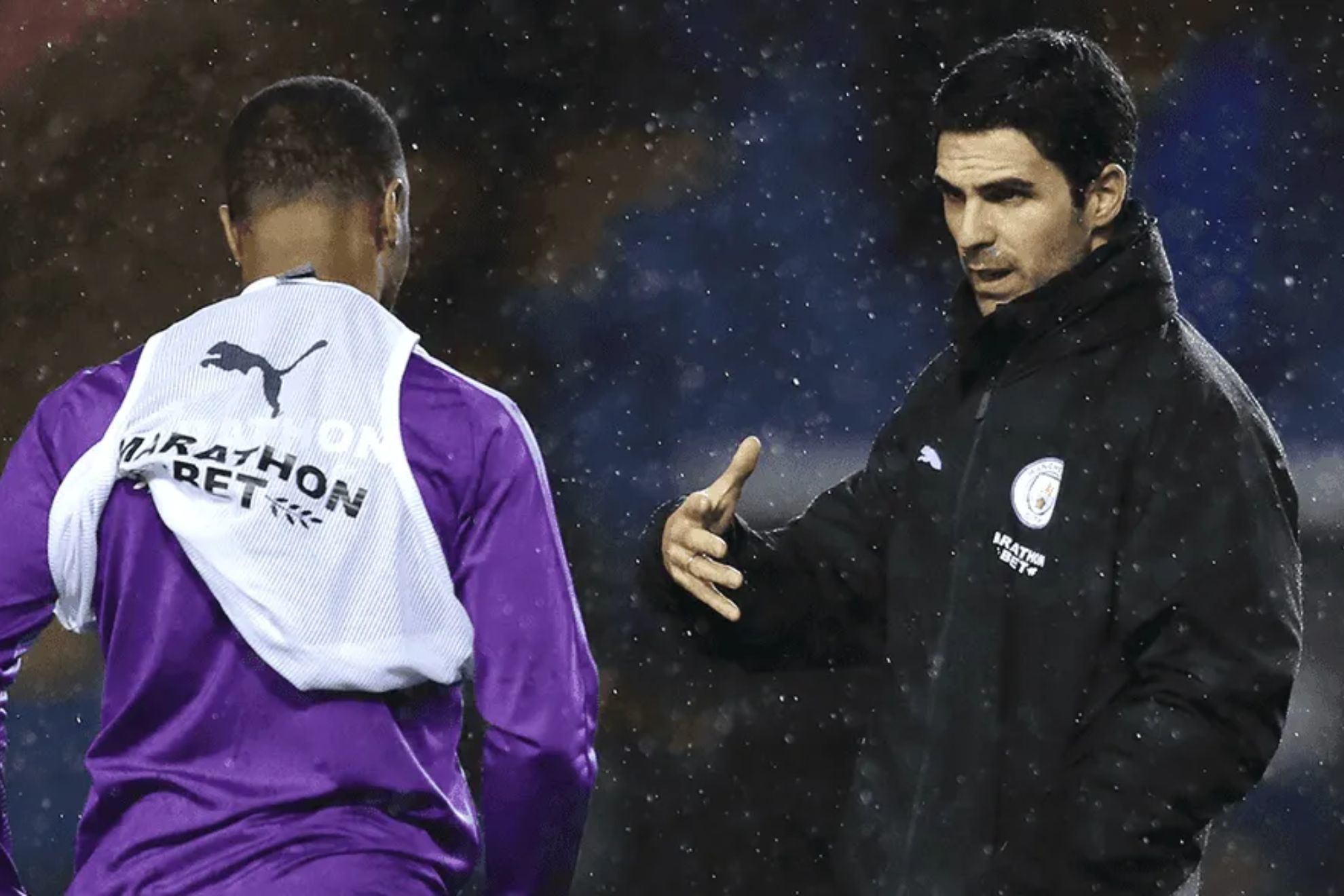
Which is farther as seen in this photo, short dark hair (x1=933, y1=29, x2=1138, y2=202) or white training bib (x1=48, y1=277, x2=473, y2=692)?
short dark hair (x1=933, y1=29, x2=1138, y2=202)

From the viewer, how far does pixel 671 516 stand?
255 centimetres

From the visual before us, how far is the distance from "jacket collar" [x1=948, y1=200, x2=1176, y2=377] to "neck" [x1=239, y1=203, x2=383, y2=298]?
89 cm

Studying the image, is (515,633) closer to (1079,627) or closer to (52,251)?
(1079,627)

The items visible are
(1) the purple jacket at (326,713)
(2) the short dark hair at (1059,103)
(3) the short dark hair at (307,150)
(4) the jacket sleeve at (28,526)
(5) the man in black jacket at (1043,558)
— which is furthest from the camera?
(2) the short dark hair at (1059,103)

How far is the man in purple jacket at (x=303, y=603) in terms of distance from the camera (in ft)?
6.26

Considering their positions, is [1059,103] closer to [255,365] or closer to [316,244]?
[316,244]

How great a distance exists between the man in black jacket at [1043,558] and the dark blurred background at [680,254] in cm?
188

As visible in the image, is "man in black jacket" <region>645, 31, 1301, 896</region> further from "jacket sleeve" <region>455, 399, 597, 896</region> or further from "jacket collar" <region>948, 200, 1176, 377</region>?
"jacket sleeve" <region>455, 399, 597, 896</region>

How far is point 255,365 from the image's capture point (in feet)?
6.57

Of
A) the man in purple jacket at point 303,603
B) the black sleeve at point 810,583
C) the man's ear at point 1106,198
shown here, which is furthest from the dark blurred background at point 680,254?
the man in purple jacket at point 303,603

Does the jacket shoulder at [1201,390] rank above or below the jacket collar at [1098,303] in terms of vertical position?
below

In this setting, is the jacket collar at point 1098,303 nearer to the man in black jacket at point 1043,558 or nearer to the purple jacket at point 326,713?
the man in black jacket at point 1043,558

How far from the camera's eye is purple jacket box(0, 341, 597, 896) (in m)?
1.90

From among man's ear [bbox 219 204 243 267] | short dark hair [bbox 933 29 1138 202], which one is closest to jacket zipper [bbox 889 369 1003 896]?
short dark hair [bbox 933 29 1138 202]
